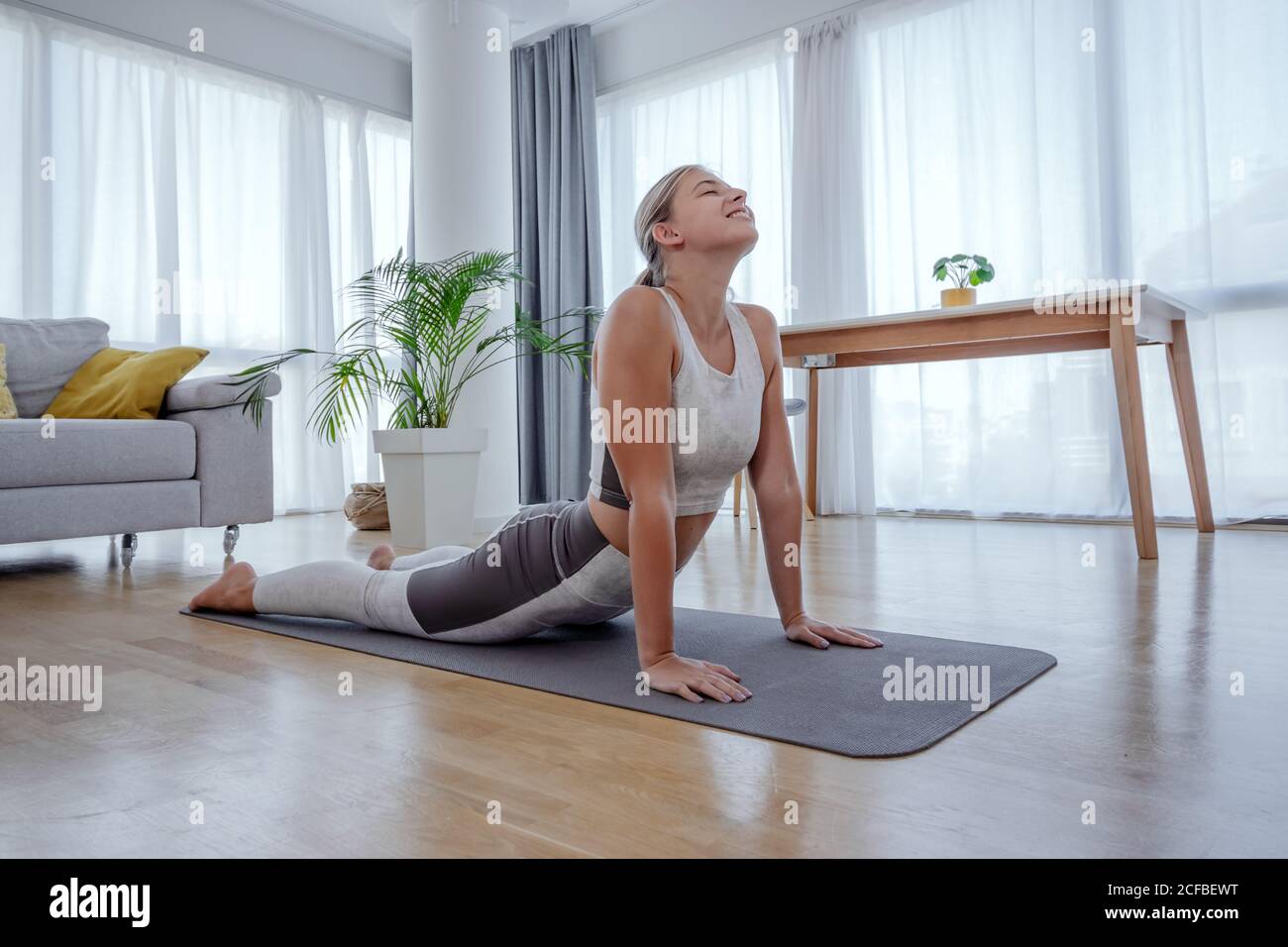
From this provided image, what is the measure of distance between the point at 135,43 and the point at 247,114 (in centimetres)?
61

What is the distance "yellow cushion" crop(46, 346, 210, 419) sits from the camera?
10.1 feet

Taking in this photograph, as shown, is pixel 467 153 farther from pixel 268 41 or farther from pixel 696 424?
pixel 696 424

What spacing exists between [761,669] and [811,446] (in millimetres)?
2702

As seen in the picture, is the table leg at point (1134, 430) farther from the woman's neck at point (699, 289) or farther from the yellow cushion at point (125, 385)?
the yellow cushion at point (125, 385)

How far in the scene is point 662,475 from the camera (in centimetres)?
135

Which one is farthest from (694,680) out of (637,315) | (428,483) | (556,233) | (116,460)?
(556,233)

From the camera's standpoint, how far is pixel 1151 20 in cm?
363

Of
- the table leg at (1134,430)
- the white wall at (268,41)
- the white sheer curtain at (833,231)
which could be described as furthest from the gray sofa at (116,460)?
the table leg at (1134,430)

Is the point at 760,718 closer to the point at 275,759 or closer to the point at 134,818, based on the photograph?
the point at 275,759

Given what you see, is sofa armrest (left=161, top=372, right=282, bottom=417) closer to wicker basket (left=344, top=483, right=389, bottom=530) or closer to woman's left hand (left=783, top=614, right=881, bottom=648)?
wicker basket (left=344, top=483, right=389, bottom=530)


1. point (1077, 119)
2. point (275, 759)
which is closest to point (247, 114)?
point (1077, 119)

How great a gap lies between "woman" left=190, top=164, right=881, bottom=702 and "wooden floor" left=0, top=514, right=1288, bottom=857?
0.51 feet

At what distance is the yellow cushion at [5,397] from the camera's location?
10.2 feet
